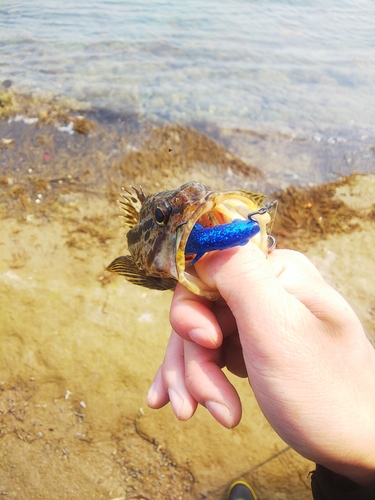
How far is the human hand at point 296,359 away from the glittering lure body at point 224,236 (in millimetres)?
85

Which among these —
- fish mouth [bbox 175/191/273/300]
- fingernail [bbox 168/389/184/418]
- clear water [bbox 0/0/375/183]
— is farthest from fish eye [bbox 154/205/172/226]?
clear water [bbox 0/0/375/183]

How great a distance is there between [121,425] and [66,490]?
84cm

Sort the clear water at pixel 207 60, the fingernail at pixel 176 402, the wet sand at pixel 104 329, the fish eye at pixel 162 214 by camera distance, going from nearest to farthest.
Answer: the fingernail at pixel 176 402 < the fish eye at pixel 162 214 < the wet sand at pixel 104 329 < the clear water at pixel 207 60

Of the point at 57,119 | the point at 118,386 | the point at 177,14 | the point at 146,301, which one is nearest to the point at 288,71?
the point at 177,14

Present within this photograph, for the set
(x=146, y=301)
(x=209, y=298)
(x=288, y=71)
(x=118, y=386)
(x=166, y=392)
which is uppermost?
(x=288, y=71)

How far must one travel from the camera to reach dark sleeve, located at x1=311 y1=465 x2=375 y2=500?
6.54 feet

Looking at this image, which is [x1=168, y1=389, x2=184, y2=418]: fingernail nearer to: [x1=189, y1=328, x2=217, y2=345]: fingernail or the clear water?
[x1=189, y1=328, x2=217, y2=345]: fingernail

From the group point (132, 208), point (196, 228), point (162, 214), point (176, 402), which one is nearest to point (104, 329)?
point (132, 208)

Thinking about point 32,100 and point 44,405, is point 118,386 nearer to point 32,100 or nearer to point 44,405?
point 44,405

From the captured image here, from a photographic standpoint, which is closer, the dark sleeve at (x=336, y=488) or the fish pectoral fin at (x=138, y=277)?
the dark sleeve at (x=336, y=488)

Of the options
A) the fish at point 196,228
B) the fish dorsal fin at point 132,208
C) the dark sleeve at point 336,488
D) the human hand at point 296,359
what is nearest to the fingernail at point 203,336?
the human hand at point 296,359

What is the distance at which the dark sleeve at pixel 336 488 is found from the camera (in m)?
1.99

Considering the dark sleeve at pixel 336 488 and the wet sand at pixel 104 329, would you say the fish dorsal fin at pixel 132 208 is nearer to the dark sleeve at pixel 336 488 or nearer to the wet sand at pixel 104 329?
the wet sand at pixel 104 329

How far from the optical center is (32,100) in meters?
10.4
